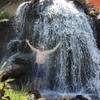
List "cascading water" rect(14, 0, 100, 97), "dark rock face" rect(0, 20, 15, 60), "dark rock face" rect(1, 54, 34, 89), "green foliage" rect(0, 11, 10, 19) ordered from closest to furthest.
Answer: "dark rock face" rect(1, 54, 34, 89), "cascading water" rect(14, 0, 100, 97), "dark rock face" rect(0, 20, 15, 60), "green foliage" rect(0, 11, 10, 19)

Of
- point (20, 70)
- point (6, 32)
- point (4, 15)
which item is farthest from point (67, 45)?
point (4, 15)

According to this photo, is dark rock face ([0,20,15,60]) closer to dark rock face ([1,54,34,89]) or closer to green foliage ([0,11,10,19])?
green foliage ([0,11,10,19])

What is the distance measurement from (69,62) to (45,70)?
3.09ft

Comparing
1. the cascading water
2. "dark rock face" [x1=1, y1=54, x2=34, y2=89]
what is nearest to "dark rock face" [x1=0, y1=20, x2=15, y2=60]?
the cascading water

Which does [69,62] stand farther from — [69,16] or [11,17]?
[11,17]

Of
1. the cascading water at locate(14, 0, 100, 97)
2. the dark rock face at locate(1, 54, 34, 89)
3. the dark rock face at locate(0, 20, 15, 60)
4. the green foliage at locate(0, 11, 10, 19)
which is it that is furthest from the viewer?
the green foliage at locate(0, 11, 10, 19)

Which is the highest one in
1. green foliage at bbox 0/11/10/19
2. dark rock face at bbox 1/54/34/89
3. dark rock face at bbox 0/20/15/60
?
green foliage at bbox 0/11/10/19

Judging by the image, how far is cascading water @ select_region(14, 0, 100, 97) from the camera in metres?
11.6

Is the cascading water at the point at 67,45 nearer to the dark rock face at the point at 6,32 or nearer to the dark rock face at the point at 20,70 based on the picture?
the dark rock face at the point at 6,32

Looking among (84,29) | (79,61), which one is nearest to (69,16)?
(84,29)

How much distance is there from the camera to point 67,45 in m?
12.2

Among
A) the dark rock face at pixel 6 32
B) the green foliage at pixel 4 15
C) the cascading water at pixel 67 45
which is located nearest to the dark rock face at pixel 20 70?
the cascading water at pixel 67 45

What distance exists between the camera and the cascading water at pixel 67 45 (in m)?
11.6

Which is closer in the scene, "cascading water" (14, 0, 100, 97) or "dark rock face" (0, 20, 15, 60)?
"cascading water" (14, 0, 100, 97)
